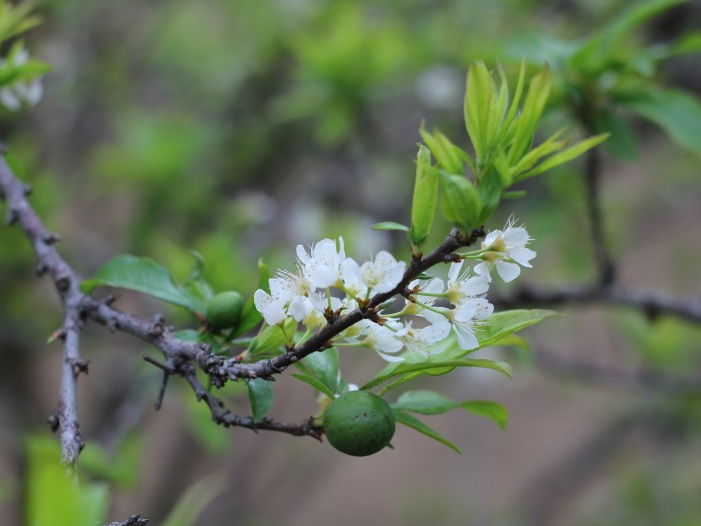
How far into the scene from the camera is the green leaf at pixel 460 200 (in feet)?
2.37

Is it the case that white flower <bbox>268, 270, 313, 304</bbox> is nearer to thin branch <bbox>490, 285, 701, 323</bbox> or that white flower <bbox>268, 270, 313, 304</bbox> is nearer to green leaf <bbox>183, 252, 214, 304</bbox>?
green leaf <bbox>183, 252, 214, 304</bbox>

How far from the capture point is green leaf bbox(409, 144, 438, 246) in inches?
30.1

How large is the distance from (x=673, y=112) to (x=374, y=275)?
34.2 inches

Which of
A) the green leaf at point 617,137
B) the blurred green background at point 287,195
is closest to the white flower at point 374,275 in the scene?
the green leaf at point 617,137

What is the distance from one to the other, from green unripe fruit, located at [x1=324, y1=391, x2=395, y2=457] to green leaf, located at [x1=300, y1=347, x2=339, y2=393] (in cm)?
8

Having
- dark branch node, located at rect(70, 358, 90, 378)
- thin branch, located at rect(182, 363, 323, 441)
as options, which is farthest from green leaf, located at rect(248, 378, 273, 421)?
dark branch node, located at rect(70, 358, 90, 378)

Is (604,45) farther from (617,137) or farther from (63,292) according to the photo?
(63,292)

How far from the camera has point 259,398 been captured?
2.95ft

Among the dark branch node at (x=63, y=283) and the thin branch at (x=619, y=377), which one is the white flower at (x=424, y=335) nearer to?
the dark branch node at (x=63, y=283)

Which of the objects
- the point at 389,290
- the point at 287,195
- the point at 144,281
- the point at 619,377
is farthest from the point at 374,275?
the point at 287,195

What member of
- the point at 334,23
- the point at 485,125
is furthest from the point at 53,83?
the point at 485,125

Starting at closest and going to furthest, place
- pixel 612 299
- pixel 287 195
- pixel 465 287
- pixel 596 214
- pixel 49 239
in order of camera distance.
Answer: pixel 465 287 → pixel 49 239 → pixel 596 214 → pixel 612 299 → pixel 287 195

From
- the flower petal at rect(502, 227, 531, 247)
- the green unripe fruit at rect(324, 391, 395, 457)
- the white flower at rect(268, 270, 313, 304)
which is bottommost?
the green unripe fruit at rect(324, 391, 395, 457)

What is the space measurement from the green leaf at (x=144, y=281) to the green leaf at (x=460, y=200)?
1.57ft
